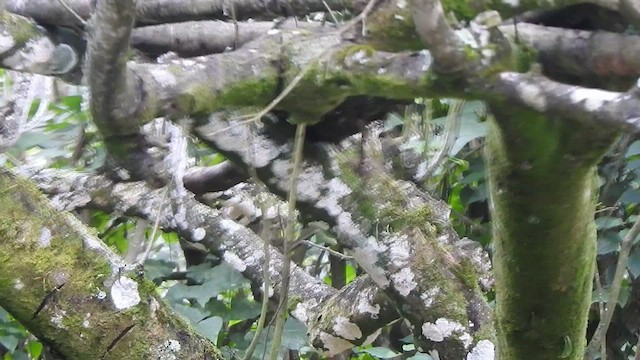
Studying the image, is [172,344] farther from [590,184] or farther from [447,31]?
[447,31]

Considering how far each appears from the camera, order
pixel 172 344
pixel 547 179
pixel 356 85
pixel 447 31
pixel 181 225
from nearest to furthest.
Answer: pixel 447 31, pixel 356 85, pixel 547 179, pixel 172 344, pixel 181 225

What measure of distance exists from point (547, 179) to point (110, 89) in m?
0.55

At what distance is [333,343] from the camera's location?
158 centimetres

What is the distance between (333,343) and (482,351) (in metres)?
0.36

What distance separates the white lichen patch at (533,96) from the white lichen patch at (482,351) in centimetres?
75

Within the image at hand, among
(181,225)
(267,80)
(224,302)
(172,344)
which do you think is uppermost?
(267,80)

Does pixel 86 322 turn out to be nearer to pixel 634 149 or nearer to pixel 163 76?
pixel 163 76

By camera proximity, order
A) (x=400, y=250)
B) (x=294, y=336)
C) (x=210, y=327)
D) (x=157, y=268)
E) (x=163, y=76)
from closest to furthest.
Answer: (x=163, y=76) → (x=400, y=250) → (x=210, y=327) → (x=294, y=336) → (x=157, y=268)

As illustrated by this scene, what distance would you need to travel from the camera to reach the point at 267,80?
777mm

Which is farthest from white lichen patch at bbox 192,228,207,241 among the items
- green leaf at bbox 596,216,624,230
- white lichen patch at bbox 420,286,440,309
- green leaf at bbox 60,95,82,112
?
green leaf at bbox 596,216,624,230

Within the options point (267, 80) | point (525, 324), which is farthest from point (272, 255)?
point (267, 80)

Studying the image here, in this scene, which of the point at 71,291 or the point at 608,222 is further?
the point at 608,222

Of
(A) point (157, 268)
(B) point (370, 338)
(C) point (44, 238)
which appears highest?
(C) point (44, 238)

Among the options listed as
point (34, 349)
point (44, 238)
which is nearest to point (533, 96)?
point (44, 238)
